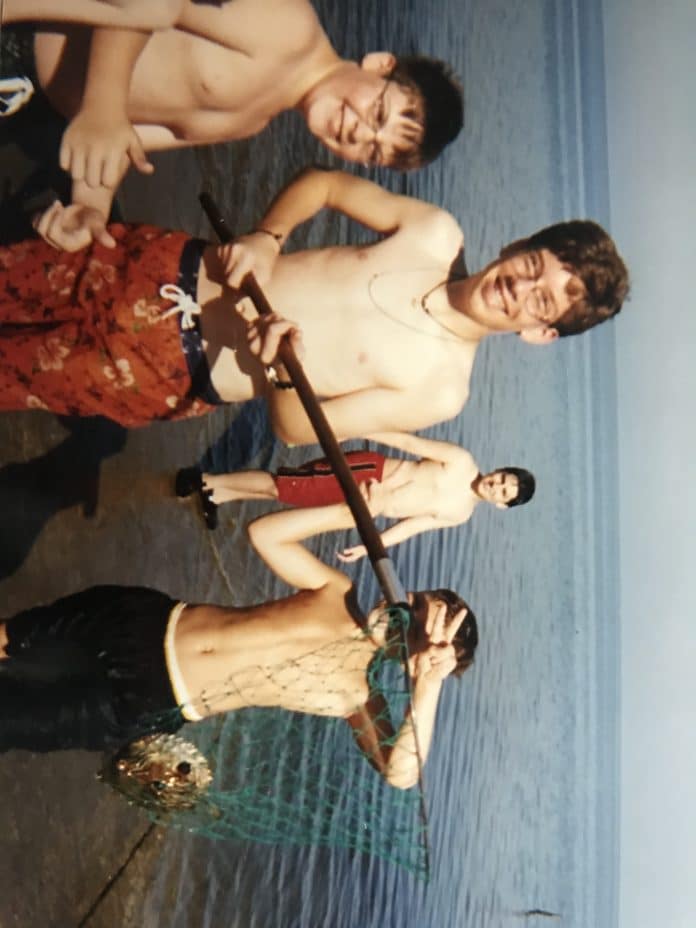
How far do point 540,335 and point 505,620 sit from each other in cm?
57

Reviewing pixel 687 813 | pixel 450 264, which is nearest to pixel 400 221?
pixel 450 264

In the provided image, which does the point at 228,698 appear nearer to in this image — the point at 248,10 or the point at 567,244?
the point at 567,244

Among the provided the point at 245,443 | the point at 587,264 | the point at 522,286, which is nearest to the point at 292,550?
the point at 245,443

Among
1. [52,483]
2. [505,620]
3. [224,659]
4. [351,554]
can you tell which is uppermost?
[52,483]

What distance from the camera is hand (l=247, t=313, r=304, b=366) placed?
1841 millimetres

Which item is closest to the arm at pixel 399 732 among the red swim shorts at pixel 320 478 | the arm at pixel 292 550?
the arm at pixel 292 550

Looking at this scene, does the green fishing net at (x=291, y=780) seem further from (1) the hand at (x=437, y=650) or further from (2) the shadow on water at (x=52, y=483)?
(2) the shadow on water at (x=52, y=483)

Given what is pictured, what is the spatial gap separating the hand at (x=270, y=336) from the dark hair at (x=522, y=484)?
1.58 ft

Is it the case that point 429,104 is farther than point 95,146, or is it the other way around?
point 429,104

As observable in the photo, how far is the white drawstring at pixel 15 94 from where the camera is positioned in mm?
1854

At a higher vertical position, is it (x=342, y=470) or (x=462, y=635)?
(x=342, y=470)

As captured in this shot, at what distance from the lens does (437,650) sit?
191cm

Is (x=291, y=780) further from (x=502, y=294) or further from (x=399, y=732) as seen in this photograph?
(x=502, y=294)

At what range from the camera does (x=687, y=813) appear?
1916 millimetres
